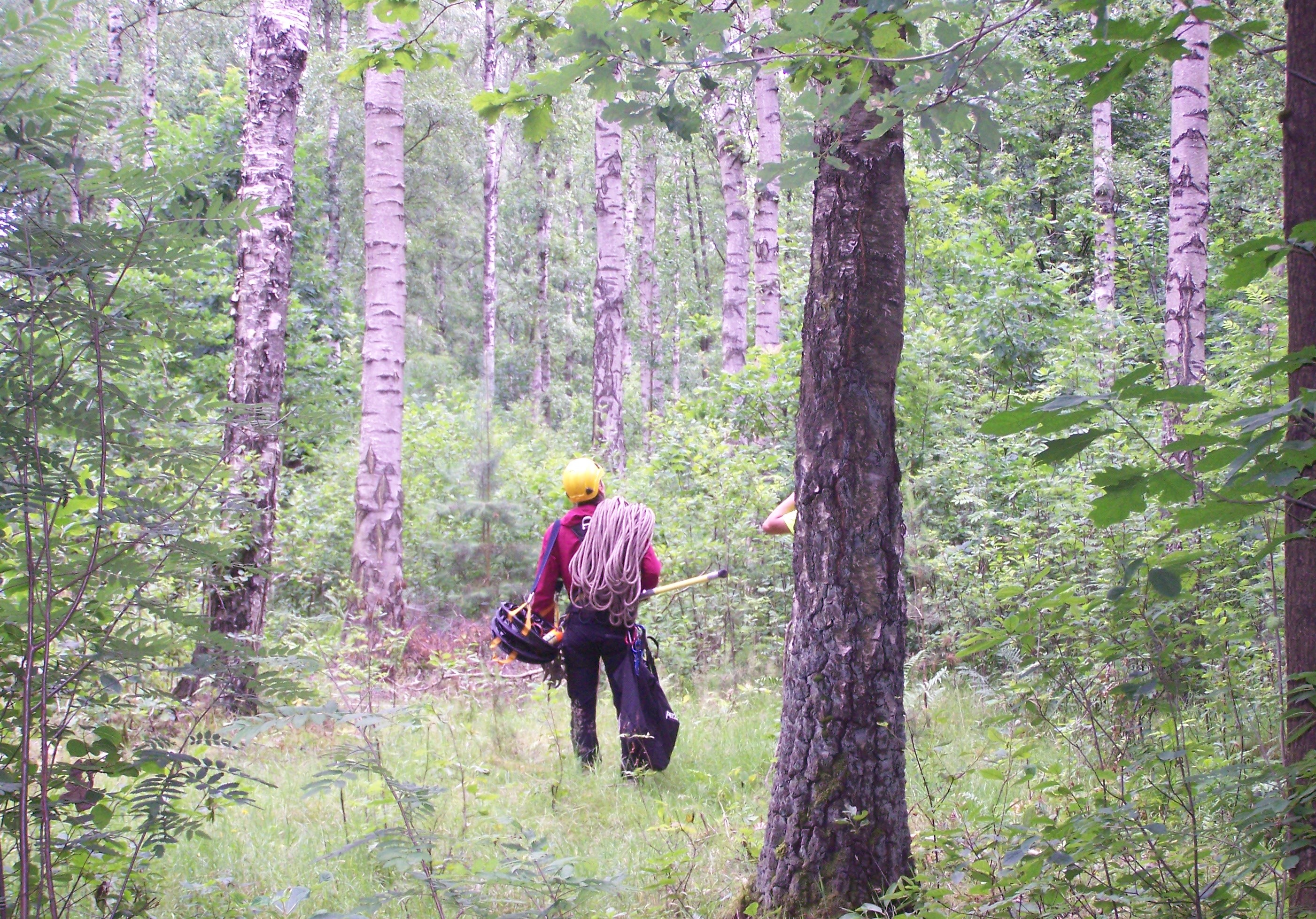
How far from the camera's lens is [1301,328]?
227cm

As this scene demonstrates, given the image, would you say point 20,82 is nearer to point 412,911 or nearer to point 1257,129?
point 412,911

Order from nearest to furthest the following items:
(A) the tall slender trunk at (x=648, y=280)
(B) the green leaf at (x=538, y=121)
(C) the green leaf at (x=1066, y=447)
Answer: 1. (C) the green leaf at (x=1066, y=447)
2. (B) the green leaf at (x=538, y=121)
3. (A) the tall slender trunk at (x=648, y=280)

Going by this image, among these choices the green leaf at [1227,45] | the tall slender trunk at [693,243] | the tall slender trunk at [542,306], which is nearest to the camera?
the green leaf at [1227,45]

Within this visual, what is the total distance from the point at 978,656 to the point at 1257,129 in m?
11.8

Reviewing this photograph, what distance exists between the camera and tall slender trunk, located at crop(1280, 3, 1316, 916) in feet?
7.44

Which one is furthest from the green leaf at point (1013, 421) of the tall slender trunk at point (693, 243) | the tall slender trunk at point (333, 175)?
the tall slender trunk at point (693, 243)

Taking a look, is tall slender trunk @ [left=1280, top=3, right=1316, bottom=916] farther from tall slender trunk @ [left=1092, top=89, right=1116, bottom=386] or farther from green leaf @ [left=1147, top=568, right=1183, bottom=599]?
tall slender trunk @ [left=1092, top=89, right=1116, bottom=386]

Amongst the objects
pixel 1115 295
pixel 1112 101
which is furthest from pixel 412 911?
pixel 1112 101

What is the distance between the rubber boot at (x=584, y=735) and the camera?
5.91m

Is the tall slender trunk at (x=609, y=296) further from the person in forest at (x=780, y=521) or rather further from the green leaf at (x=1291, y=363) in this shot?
the green leaf at (x=1291, y=363)

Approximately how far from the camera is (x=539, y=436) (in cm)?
1875

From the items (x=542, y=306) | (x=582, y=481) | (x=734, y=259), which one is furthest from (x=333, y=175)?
(x=582, y=481)

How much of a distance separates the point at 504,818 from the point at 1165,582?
223cm

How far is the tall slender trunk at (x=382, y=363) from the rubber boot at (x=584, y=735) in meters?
3.40
